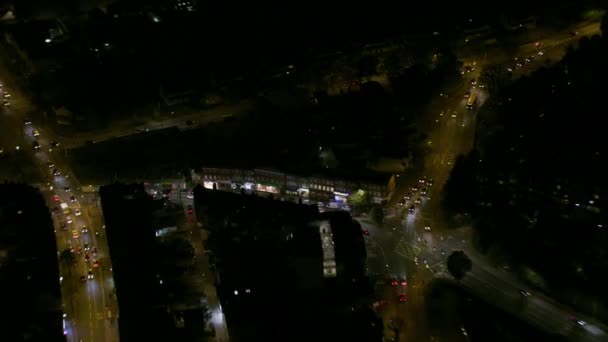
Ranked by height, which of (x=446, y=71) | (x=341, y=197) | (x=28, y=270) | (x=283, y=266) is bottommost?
(x=283, y=266)

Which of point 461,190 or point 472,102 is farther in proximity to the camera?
point 472,102

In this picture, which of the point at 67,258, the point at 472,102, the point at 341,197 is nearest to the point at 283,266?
the point at 341,197

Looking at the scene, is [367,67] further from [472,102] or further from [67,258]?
[67,258]

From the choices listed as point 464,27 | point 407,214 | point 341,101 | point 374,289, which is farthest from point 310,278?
point 464,27

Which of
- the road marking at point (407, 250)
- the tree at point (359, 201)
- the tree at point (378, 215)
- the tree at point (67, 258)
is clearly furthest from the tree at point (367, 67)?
the tree at point (67, 258)

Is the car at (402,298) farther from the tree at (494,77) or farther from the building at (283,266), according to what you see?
the tree at (494,77)

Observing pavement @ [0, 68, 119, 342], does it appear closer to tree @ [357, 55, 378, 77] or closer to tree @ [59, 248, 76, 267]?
tree @ [59, 248, 76, 267]
